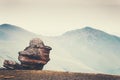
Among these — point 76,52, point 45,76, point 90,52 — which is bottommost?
point 90,52

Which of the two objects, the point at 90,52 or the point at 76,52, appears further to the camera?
the point at 90,52

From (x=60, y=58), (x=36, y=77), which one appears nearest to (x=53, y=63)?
(x=60, y=58)

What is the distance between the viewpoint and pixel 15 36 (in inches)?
3452

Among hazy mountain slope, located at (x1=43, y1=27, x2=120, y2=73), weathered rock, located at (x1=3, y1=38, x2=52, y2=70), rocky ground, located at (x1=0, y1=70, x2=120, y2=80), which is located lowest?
hazy mountain slope, located at (x1=43, y1=27, x2=120, y2=73)

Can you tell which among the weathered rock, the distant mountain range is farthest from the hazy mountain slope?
the weathered rock

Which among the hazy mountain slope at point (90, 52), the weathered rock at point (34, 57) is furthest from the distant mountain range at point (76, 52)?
the weathered rock at point (34, 57)

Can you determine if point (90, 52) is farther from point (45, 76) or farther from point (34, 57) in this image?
point (45, 76)

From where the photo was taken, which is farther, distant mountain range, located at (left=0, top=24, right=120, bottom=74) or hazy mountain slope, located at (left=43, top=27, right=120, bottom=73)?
hazy mountain slope, located at (left=43, top=27, right=120, bottom=73)

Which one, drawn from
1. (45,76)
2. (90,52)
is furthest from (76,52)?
(45,76)

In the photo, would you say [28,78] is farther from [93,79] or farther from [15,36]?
[15,36]

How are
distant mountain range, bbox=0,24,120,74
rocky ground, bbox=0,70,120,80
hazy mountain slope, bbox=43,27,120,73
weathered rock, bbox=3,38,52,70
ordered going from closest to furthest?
1. rocky ground, bbox=0,70,120,80
2. weathered rock, bbox=3,38,52,70
3. distant mountain range, bbox=0,24,120,74
4. hazy mountain slope, bbox=43,27,120,73

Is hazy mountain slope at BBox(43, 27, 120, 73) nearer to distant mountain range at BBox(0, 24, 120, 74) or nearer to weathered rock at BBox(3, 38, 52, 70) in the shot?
distant mountain range at BBox(0, 24, 120, 74)

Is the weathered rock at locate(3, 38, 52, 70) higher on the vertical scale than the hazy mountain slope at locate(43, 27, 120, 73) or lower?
higher

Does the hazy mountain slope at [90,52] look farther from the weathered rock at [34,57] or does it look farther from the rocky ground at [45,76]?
the rocky ground at [45,76]
